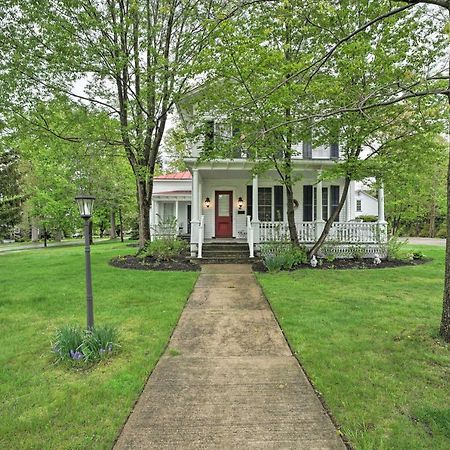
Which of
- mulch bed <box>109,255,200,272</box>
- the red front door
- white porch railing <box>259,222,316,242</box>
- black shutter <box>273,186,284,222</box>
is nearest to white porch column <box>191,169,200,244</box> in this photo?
mulch bed <box>109,255,200,272</box>

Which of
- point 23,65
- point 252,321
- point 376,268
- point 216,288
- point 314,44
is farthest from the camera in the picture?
point 376,268

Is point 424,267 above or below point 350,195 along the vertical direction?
below

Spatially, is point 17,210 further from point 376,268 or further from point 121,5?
point 376,268

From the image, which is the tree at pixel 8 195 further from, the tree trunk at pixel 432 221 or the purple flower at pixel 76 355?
the tree trunk at pixel 432 221

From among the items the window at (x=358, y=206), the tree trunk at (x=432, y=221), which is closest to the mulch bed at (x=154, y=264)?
the tree trunk at (x=432, y=221)

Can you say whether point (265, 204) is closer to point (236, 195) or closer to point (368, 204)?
point (236, 195)

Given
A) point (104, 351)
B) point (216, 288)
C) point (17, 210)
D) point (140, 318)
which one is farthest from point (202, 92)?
point (17, 210)

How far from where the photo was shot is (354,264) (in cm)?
1041

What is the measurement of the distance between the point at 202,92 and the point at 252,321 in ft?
25.1

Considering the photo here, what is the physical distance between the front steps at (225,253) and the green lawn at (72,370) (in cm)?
313

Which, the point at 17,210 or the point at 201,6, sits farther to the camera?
the point at 17,210

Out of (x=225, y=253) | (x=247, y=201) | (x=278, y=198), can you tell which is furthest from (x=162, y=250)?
(x=278, y=198)

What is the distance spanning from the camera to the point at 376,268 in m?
9.98

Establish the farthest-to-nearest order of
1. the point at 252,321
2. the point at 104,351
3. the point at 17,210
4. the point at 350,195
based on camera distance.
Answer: the point at 17,210
the point at 350,195
the point at 252,321
the point at 104,351
